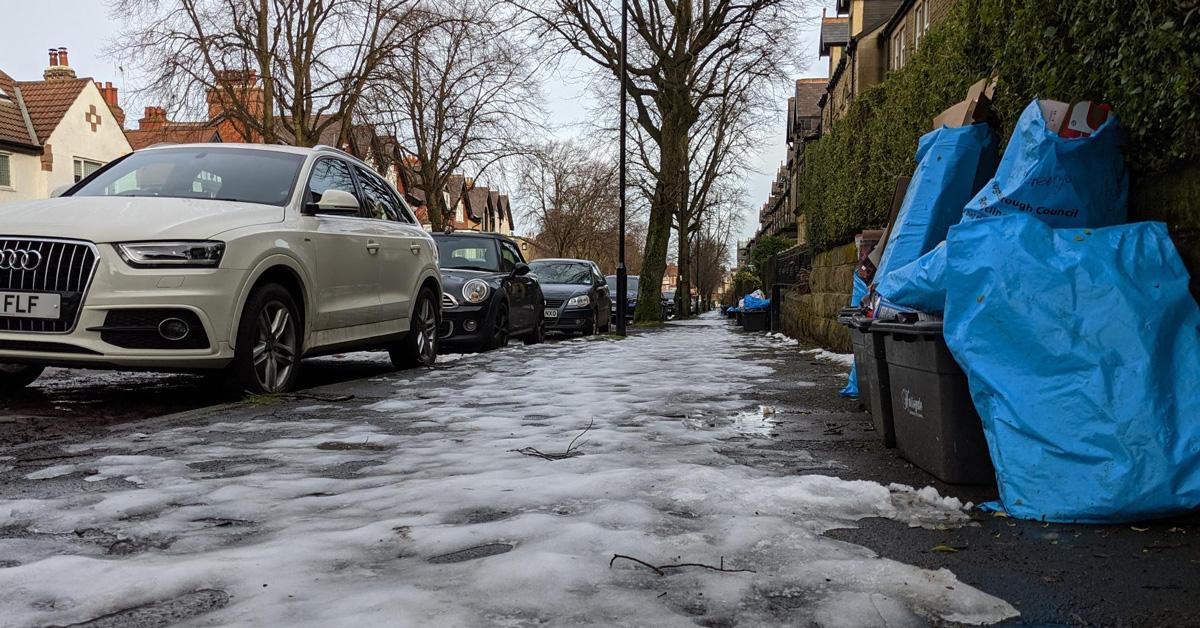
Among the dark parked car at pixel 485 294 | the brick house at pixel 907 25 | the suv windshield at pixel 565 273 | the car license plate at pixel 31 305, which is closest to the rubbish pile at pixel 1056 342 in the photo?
the car license plate at pixel 31 305

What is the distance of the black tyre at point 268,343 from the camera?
5594mm

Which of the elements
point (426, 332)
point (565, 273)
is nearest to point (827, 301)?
point (426, 332)

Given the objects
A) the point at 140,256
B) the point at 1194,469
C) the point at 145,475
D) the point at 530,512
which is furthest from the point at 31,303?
the point at 1194,469

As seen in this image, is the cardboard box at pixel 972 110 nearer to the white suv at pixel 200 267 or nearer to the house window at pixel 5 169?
the white suv at pixel 200 267

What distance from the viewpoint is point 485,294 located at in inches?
435

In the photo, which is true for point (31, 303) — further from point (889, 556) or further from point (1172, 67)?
point (1172, 67)

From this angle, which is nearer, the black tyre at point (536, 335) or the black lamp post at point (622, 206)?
the black tyre at point (536, 335)

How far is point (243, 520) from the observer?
2881mm

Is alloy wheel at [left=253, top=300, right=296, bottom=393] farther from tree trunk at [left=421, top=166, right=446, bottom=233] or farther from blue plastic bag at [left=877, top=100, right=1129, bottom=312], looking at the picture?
tree trunk at [left=421, top=166, right=446, bottom=233]

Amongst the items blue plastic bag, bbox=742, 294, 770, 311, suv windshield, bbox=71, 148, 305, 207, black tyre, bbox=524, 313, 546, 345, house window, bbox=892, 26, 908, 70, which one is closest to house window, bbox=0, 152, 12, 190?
black tyre, bbox=524, 313, 546, 345

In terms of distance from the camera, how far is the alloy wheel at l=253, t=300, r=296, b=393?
5.84 meters

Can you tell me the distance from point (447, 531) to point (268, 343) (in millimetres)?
3670

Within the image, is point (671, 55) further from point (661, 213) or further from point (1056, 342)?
point (1056, 342)

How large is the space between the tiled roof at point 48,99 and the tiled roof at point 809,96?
33199 mm
